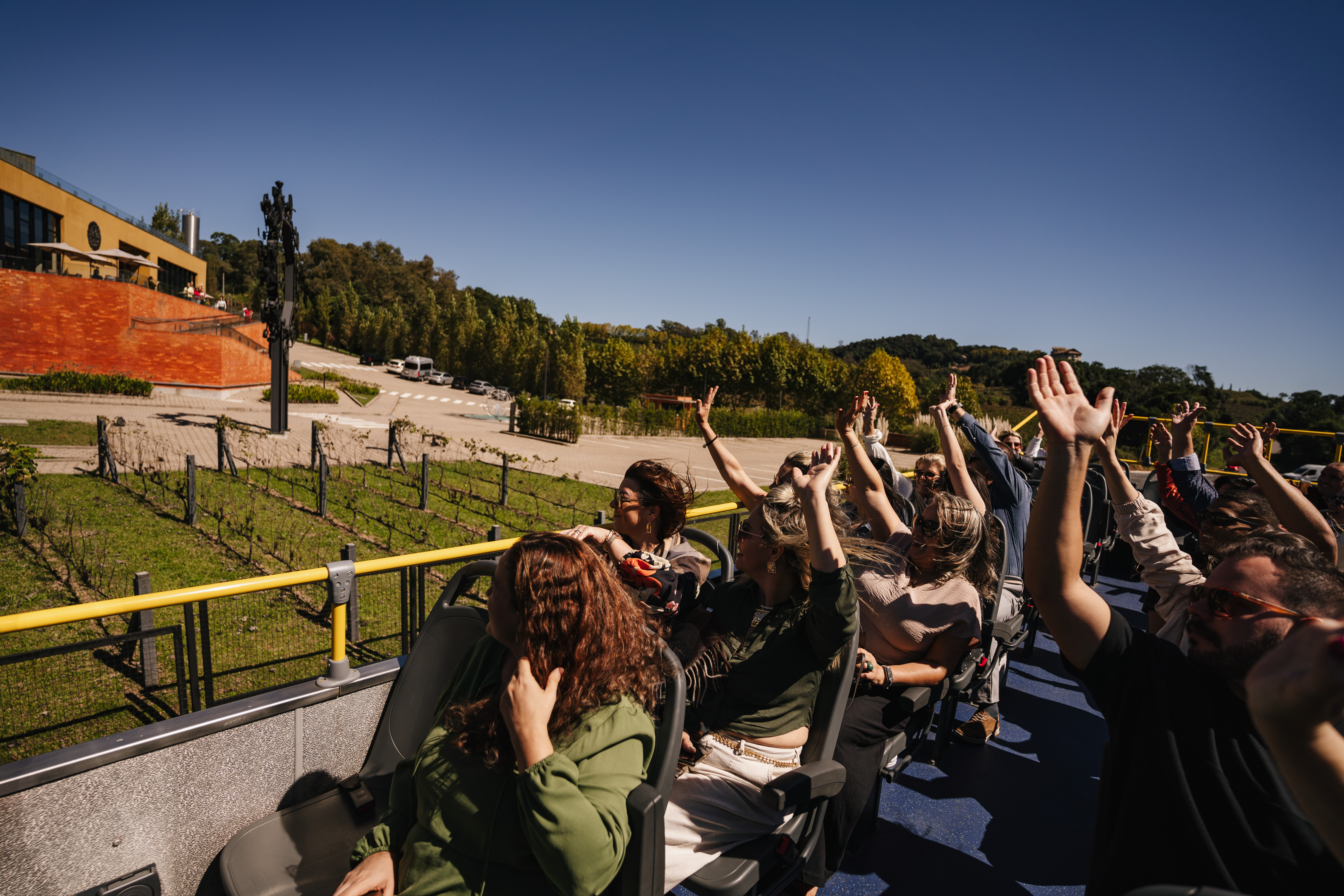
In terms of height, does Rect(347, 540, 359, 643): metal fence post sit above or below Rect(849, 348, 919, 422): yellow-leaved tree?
below

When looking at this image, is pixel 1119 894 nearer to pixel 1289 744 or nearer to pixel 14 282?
pixel 1289 744

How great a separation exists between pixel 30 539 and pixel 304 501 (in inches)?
131

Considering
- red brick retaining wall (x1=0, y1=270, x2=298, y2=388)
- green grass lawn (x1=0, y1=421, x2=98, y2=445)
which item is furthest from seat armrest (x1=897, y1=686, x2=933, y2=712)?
red brick retaining wall (x1=0, y1=270, x2=298, y2=388)

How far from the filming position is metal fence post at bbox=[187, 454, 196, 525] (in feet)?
28.3

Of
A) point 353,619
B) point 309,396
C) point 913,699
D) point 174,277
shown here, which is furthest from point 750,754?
point 174,277

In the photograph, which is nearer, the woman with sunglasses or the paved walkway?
the woman with sunglasses

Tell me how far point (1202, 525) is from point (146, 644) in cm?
580

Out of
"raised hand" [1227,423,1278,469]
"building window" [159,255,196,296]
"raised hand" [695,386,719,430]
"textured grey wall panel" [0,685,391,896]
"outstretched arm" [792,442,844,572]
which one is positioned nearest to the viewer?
"textured grey wall panel" [0,685,391,896]

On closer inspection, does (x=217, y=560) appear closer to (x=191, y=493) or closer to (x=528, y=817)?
(x=191, y=493)

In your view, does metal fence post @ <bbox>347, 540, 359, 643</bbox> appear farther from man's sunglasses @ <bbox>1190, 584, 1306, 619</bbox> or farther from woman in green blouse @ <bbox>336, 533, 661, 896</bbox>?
man's sunglasses @ <bbox>1190, 584, 1306, 619</bbox>

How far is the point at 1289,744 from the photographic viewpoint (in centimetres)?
84

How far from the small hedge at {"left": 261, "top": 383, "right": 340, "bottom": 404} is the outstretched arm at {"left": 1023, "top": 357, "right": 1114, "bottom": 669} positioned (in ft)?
105

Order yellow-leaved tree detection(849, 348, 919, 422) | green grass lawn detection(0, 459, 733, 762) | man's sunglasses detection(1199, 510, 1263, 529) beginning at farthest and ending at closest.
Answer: yellow-leaved tree detection(849, 348, 919, 422), green grass lawn detection(0, 459, 733, 762), man's sunglasses detection(1199, 510, 1263, 529)

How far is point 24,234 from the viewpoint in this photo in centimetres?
3247
